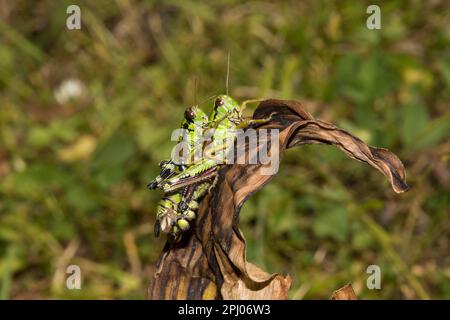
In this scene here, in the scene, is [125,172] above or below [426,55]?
below

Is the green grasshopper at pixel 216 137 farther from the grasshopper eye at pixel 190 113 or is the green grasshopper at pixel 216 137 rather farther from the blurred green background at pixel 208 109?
the blurred green background at pixel 208 109

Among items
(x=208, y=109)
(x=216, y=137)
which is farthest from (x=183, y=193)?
(x=208, y=109)

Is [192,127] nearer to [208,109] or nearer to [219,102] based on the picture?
[219,102]

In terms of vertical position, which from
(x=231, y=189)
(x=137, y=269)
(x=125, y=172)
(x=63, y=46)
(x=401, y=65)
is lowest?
(x=137, y=269)

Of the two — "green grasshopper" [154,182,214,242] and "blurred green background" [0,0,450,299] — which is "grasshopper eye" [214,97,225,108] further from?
"blurred green background" [0,0,450,299]

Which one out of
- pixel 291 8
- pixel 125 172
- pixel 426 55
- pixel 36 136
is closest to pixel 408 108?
pixel 426 55

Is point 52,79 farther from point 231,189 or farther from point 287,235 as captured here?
point 231,189

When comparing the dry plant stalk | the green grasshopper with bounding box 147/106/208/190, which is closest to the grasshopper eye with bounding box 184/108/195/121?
the green grasshopper with bounding box 147/106/208/190
